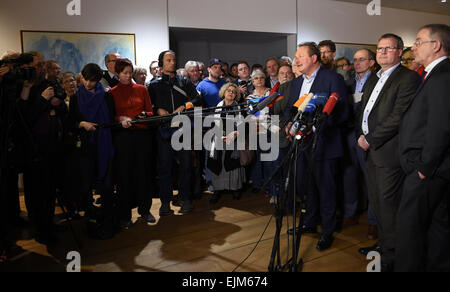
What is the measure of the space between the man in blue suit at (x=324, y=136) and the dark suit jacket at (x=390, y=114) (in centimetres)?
32

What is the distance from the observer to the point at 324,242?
2615mm

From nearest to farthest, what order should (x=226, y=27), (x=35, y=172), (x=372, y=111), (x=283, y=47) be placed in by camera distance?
(x=372, y=111) → (x=35, y=172) → (x=226, y=27) → (x=283, y=47)

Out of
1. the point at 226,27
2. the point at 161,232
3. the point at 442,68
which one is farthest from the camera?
the point at 226,27

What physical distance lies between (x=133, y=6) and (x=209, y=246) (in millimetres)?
4751

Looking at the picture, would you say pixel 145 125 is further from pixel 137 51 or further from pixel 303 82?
pixel 137 51

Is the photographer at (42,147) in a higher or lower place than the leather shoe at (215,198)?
higher

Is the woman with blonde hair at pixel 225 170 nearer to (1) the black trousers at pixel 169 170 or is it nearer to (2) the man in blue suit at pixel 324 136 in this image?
(1) the black trousers at pixel 169 170

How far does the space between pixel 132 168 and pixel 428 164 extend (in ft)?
7.91

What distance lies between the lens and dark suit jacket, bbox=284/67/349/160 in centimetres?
252

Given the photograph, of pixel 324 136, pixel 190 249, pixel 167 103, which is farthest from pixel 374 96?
pixel 167 103

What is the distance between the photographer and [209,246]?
8.94ft

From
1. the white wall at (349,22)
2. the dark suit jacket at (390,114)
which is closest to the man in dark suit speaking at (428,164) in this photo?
the dark suit jacket at (390,114)

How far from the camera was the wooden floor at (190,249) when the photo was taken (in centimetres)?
239

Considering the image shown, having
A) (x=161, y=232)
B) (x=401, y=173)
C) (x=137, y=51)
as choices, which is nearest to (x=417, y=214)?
(x=401, y=173)
